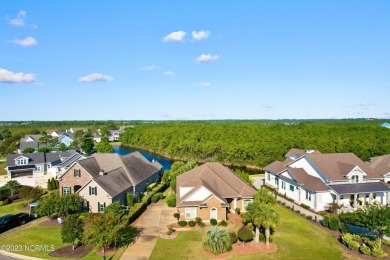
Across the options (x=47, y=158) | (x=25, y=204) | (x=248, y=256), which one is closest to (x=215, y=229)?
(x=248, y=256)

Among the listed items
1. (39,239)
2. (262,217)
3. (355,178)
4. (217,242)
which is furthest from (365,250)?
(39,239)

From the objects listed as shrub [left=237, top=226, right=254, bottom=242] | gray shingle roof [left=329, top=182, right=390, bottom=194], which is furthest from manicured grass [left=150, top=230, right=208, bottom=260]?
gray shingle roof [left=329, top=182, right=390, bottom=194]

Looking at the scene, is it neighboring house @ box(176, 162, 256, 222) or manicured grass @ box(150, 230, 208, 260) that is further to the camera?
neighboring house @ box(176, 162, 256, 222)

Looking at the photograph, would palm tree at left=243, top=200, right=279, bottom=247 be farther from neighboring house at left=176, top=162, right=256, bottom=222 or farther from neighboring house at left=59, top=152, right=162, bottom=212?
neighboring house at left=59, top=152, right=162, bottom=212

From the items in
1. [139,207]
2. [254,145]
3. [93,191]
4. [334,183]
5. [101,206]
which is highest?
[254,145]

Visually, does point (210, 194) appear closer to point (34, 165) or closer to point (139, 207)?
point (139, 207)
